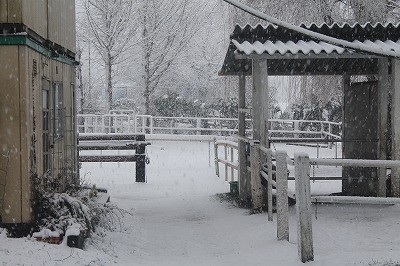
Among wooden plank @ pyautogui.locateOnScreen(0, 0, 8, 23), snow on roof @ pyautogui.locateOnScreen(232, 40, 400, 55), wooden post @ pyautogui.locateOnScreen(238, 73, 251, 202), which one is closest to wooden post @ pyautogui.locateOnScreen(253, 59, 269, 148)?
snow on roof @ pyautogui.locateOnScreen(232, 40, 400, 55)

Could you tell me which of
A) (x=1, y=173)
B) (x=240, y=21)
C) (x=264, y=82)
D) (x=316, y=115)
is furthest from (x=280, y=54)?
(x=316, y=115)

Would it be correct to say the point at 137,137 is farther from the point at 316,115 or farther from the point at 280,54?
the point at 316,115

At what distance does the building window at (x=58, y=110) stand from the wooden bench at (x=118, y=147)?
Result: 14.0 feet

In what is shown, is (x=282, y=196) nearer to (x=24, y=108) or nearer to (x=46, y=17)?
(x=24, y=108)

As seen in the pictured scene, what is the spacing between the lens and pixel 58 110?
29.1 ft

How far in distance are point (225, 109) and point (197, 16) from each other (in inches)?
205

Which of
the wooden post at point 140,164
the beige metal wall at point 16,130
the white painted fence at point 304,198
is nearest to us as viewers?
the white painted fence at point 304,198

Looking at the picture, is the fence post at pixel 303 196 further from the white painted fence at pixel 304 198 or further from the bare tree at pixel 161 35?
the bare tree at pixel 161 35

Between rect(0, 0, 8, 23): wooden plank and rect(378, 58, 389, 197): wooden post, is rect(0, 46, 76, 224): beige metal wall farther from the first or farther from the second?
rect(378, 58, 389, 197): wooden post

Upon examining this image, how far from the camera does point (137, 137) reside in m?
13.8

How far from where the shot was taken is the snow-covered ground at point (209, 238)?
5828mm

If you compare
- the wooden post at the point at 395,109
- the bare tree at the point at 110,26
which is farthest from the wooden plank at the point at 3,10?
the bare tree at the point at 110,26

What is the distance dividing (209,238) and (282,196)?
1626mm

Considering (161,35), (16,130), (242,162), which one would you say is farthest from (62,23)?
(161,35)
